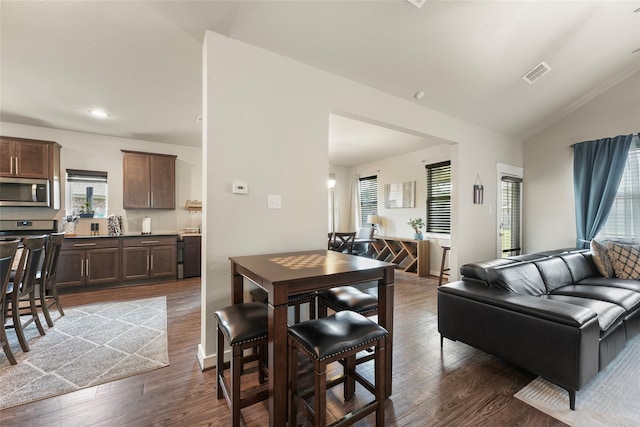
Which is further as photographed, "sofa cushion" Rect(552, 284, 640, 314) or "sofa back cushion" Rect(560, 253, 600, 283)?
"sofa back cushion" Rect(560, 253, 600, 283)

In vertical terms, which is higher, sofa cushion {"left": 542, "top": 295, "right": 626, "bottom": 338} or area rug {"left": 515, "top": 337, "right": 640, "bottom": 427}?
sofa cushion {"left": 542, "top": 295, "right": 626, "bottom": 338}

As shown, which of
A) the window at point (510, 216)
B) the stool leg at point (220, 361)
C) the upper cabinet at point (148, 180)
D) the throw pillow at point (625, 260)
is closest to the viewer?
the stool leg at point (220, 361)

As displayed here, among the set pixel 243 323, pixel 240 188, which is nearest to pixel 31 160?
pixel 240 188

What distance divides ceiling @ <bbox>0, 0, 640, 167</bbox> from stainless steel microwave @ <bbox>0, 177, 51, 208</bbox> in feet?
2.89


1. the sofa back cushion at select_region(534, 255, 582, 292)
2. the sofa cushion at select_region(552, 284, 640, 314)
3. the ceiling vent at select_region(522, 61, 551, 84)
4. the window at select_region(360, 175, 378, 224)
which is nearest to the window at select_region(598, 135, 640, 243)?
the ceiling vent at select_region(522, 61, 551, 84)

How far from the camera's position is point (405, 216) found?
19.3 ft

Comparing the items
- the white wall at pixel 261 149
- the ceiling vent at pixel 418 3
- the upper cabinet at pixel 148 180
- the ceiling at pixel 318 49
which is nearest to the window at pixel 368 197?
the ceiling at pixel 318 49

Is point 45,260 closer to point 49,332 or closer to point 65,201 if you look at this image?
point 49,332

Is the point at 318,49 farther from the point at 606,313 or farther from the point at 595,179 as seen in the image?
the point at 595,179

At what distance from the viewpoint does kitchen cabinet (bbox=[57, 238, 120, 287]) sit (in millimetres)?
3781

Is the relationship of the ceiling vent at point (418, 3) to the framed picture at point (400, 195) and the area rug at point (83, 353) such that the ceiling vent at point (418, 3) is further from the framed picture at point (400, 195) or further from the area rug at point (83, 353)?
the framed picture at point (400, 195)

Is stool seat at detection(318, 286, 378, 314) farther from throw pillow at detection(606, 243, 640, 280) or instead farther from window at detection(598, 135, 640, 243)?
window at detection(598, 135, 640, 243)

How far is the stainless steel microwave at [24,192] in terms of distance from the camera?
3701 millimetres

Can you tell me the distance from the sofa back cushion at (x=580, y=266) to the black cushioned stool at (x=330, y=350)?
9.47 ft
